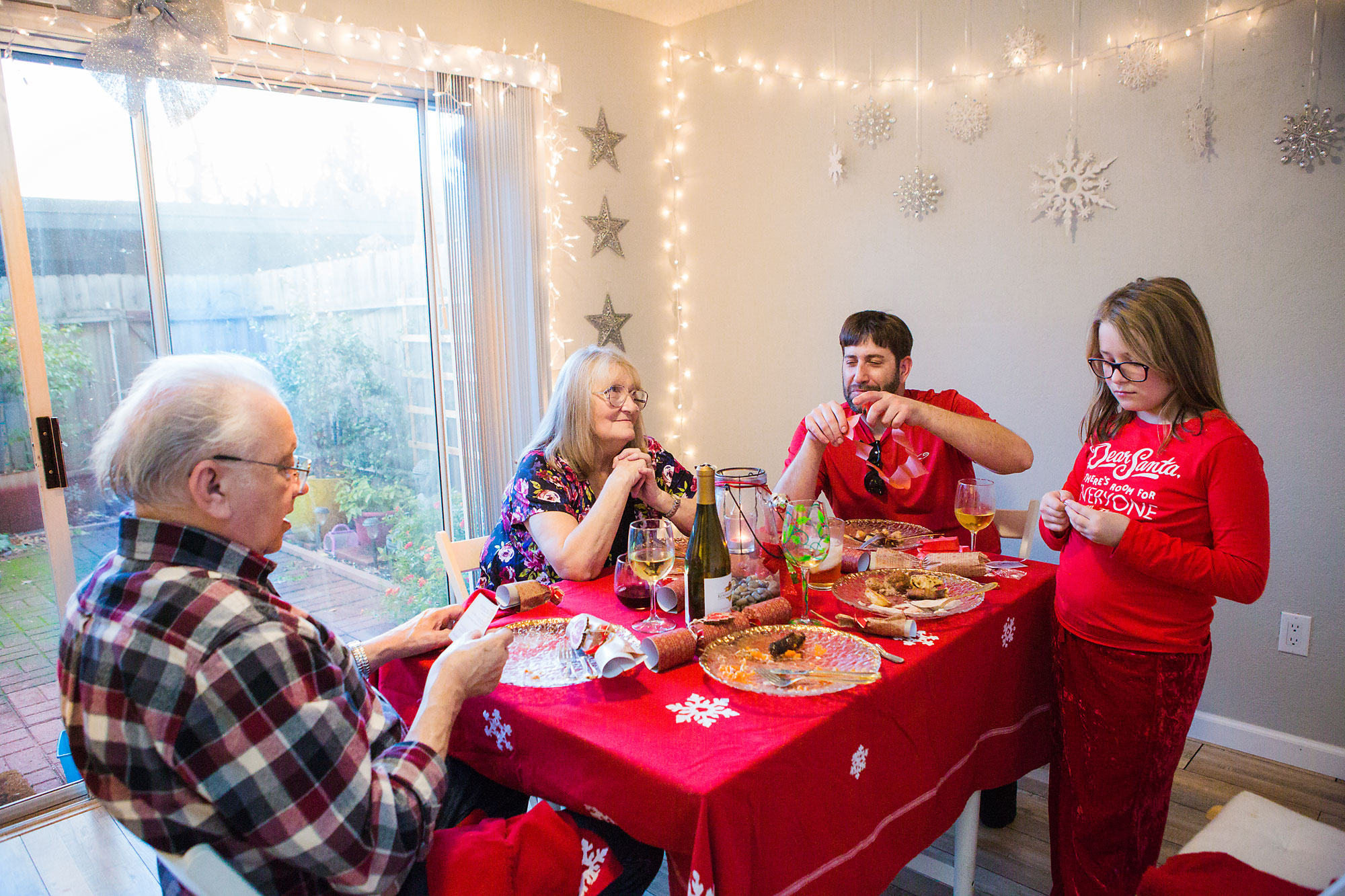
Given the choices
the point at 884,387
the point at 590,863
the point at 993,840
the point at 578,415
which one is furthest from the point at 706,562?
the point at 993,840

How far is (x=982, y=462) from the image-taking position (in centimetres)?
229

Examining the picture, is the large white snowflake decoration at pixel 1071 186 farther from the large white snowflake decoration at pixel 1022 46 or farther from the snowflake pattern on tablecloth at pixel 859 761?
the snowflake pattern on tablecloth at pixel 859 761

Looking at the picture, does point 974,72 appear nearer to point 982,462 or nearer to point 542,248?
point 982,462

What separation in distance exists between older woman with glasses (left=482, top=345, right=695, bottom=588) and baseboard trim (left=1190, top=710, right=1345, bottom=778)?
1.84 m

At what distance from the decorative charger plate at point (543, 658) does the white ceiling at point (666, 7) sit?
3204 millimetres

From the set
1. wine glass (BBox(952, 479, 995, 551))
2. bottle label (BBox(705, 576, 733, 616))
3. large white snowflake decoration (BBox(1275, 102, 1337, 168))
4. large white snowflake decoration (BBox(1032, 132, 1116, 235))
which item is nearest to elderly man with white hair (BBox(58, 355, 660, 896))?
bottle label (BBox(705, 576, 733, 616))

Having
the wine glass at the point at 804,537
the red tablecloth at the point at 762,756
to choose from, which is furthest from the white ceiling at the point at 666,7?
the red tablecloth at the point at 762,756

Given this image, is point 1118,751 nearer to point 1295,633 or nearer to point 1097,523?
point 1097,523

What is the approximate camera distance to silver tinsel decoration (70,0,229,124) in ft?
7.75

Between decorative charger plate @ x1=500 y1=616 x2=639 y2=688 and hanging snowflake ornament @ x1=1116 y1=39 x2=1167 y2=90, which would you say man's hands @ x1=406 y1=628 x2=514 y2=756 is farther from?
hanging snowflake ornament @ x1=1116 y1=39 x2=1167 y2=90

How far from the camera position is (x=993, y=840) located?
7.19 ft

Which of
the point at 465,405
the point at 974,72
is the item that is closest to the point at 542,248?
the point at 465,405

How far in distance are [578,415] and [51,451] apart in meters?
1.74

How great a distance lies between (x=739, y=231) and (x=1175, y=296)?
2.48 m
